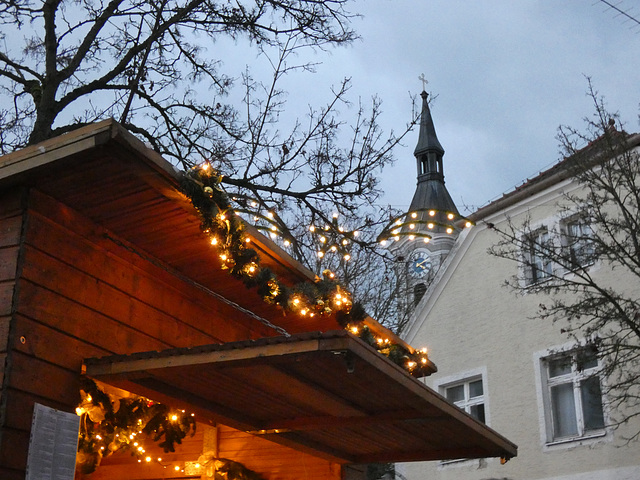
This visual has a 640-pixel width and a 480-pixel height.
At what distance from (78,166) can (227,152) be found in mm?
5998

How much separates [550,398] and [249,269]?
10.3 meters

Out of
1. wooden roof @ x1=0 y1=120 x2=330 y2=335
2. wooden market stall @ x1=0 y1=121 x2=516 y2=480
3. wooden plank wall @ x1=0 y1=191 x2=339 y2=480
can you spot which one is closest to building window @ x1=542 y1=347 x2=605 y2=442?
wooden market stall @ x1=0 y1=121 x2=516 y2=480

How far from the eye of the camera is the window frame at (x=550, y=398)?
14.2 m

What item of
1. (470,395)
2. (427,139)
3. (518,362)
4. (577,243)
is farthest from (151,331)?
(427,139)

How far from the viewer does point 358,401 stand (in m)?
6.33

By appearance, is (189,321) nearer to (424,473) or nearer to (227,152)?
(227,152)

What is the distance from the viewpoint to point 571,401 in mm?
14992

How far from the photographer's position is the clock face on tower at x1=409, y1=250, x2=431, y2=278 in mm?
31414

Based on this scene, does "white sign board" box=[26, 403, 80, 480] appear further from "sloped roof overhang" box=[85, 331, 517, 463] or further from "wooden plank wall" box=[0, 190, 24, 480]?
"sloped roof overhang" box=[85, 331, 517, 463]

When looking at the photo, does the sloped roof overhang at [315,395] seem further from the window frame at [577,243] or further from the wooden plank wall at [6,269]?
the window frame at [577,243]

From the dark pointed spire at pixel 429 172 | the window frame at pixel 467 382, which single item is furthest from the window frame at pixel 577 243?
the dark pointed spire at pixel 429 172

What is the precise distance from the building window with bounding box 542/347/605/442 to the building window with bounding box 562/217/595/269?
68.0 inches

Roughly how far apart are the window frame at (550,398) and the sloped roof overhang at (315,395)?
7.12 metres

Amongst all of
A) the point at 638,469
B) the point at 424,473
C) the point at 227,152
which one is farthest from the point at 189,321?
the point at 424,473
